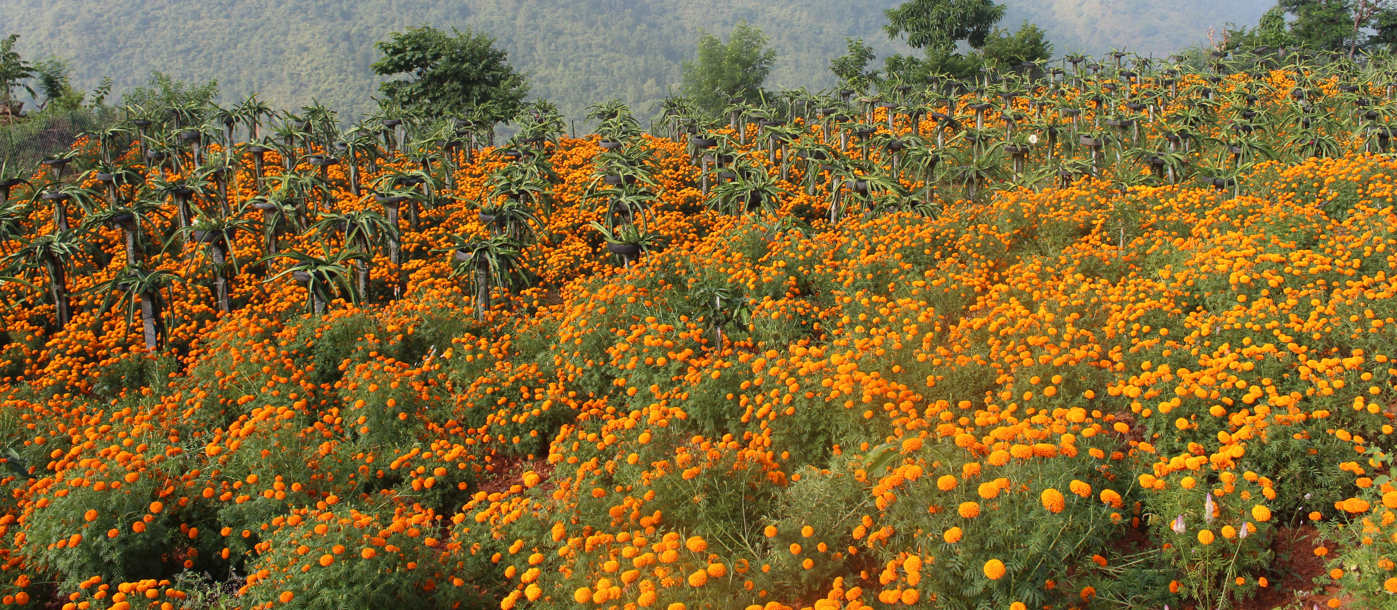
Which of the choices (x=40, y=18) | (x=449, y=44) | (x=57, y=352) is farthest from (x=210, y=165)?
(x=40, y=18)

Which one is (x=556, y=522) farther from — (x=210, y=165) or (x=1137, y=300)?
(x=210, y=165)

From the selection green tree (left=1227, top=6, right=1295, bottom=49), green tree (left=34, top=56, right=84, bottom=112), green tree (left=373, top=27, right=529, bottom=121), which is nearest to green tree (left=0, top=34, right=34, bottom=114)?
green tree (left=34, top=56, right=84, bottom=112)

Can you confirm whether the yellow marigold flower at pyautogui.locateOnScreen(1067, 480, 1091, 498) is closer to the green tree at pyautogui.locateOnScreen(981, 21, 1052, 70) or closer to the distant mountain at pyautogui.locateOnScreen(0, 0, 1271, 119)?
the green tree at pyautogui.locateOnScreen(981, 21, 1052, 70)

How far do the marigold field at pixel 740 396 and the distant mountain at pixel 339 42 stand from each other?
1326 inches

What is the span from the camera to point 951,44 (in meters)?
24.8

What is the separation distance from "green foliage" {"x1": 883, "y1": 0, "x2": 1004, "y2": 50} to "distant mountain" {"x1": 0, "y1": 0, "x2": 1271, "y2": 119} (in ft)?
82.0

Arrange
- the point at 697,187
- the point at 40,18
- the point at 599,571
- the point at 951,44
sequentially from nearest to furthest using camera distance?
the point at 599,571 < the point at 697,187 < the point at 951,44 < the point at 40,18

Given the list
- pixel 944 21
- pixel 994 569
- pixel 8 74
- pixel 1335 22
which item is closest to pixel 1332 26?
pixel 1335 22

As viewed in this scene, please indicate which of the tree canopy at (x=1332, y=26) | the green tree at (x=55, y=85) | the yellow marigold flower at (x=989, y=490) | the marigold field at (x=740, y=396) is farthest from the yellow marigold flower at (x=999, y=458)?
the tree canopy at (x=1332, y=26)

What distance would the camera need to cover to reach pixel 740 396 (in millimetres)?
4289

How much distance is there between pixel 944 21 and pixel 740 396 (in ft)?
81.1

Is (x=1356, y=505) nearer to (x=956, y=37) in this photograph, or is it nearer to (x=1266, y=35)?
(x=956, y=37)

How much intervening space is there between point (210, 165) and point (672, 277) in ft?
22.0

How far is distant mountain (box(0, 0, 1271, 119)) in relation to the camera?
170ft
